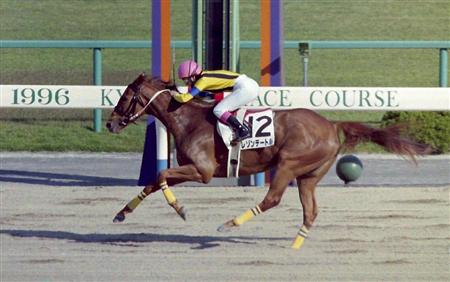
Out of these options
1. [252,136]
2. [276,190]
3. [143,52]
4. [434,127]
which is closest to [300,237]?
[276,190]

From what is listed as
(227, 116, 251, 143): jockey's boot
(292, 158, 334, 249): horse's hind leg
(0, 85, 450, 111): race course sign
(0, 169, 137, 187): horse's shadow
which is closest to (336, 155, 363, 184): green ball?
(0, 85, 450, 111): race course sign

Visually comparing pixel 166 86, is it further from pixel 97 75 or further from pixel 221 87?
pixel 97 75

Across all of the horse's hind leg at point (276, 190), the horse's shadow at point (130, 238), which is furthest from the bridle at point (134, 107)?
the horse's hind leg at point (276, 190)

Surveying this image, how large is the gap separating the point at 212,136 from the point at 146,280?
197 centimetres

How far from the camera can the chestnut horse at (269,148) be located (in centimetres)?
988

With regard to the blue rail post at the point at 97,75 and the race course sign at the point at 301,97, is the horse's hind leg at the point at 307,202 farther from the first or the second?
the blue rail post at the point at 97,75

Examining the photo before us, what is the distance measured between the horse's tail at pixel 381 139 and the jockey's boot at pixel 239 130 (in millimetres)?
841

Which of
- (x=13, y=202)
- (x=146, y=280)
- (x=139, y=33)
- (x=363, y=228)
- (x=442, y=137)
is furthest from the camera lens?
(x=139, y=33)

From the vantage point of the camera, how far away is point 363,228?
1102cm

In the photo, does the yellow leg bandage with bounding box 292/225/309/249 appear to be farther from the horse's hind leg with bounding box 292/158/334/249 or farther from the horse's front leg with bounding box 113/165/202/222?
the horse's front leg with bounding box 113/165/202/222

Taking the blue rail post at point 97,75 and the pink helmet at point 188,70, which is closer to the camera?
the pink helmet at point 188,70

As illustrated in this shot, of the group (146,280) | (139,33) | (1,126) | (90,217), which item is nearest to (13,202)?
(90,217)

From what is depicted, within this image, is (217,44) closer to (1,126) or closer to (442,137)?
(442,137)

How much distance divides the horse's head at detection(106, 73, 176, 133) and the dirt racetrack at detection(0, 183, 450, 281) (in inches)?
40.2
